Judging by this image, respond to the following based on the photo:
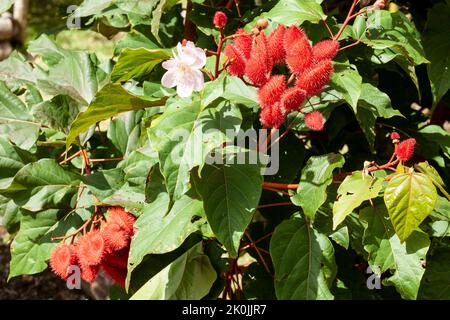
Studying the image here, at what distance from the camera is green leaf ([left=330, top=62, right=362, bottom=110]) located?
1.36 metres

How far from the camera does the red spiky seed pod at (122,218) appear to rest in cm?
152

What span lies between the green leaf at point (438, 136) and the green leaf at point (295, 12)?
1.93 feet

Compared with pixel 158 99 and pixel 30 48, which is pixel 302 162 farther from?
pixel 30 48

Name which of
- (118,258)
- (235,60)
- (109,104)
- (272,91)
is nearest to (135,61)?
(109,104)

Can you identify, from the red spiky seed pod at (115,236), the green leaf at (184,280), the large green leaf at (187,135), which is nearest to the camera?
the large green leaf at (187,135)

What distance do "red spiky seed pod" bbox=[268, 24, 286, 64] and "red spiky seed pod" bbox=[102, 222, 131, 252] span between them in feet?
1.66

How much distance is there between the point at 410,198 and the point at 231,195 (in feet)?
1.18

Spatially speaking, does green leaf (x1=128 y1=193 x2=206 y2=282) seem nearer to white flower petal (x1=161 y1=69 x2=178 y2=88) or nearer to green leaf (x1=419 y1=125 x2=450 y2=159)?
white flower petal (x1=161 y1=69 x2=178 y2=88)

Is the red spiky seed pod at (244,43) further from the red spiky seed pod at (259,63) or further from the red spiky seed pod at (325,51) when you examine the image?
the red spiky seed pod at (325,51)

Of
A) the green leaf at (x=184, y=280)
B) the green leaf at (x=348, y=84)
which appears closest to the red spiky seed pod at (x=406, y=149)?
the green leaf at (x=348, y=84)

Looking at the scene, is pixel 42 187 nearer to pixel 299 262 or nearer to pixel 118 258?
pixel 118 258

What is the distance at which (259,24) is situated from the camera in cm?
137

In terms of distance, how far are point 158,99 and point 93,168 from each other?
0.46 meters
